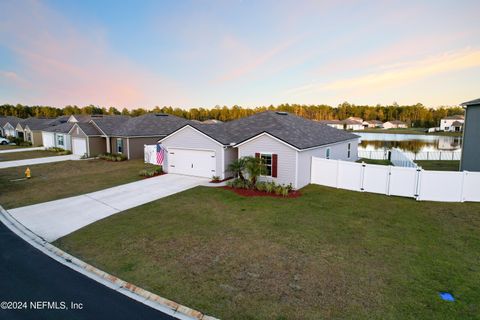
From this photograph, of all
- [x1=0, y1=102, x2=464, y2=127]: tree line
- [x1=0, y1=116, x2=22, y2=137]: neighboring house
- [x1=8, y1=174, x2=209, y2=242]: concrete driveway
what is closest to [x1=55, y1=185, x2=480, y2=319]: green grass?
[x1=8, y1=174, x2=209, y2=242]: concrete driveway

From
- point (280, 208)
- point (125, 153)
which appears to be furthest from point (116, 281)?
point (125, 153)

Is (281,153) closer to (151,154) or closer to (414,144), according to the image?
(151,154)

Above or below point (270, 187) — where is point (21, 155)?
below

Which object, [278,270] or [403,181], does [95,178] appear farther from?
[403,181]

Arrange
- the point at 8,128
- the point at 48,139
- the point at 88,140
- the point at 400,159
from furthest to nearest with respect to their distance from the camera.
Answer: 1. the point at 8,128
2. the point at 48,139
3. the point at 88,140
4. the point at 400,159

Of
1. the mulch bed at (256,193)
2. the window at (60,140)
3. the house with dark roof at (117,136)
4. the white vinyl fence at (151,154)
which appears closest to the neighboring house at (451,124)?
the house with dark roof at (117,136)

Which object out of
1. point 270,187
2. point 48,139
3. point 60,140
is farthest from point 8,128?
point 270,187

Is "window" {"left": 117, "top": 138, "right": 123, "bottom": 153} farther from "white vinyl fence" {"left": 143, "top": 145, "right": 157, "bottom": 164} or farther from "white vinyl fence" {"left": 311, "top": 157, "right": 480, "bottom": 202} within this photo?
"white vinyl fence" {"left": 311, "top": 157, "right": 480, "bottom": 202}

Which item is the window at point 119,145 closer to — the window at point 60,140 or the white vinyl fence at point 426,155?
the window at point 60,140
